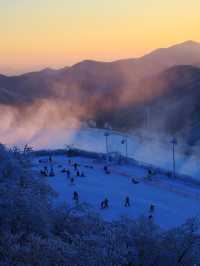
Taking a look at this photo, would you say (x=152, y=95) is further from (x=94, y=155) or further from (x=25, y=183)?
(x=25, y=183)

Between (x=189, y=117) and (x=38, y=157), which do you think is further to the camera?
(x=189, y=117)

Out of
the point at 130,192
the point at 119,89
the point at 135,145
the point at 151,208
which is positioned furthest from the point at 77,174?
the point at 119,89

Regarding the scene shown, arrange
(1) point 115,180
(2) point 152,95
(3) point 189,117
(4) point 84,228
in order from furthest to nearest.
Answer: (2) point 152,95 → (3) point 189,117 → (1) point 115,180 → (4) point 84,228

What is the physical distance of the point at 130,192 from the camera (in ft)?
43.3

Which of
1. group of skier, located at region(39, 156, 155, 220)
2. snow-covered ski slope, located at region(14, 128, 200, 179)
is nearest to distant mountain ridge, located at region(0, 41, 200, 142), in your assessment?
snow-covered ski slope, located at region(14, 128, 200, 179)

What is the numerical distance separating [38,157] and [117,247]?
15.6m

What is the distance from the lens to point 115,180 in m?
14.7

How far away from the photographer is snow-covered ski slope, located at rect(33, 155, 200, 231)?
10.9m

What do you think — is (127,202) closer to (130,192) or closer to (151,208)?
(151,208)

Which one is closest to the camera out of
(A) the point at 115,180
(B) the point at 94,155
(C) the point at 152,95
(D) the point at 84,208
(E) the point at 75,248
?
(E) the point at 75,248

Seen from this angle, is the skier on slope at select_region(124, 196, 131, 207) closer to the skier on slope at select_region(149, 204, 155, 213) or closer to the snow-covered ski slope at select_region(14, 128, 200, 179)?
the skier on slope at select_region(149, 204, 155, 213)

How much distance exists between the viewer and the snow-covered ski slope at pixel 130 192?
1090 centimetres

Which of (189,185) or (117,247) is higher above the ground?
(117,247)

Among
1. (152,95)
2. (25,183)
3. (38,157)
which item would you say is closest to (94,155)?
(38,157)
